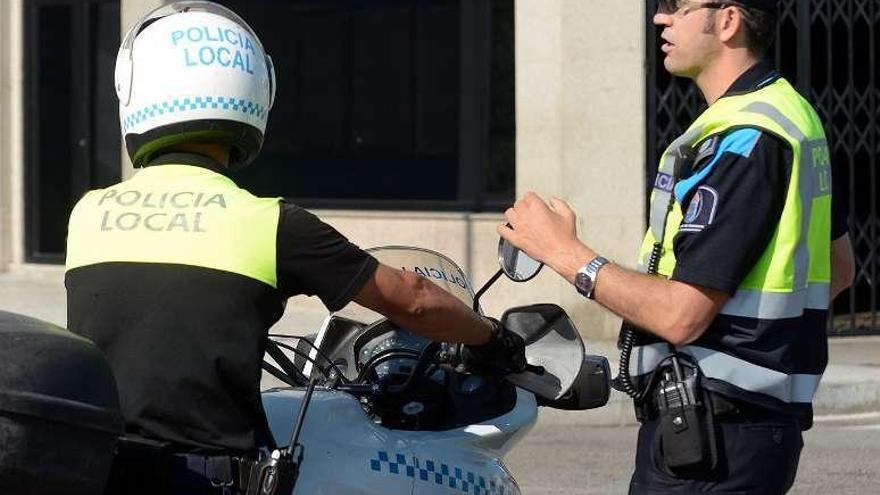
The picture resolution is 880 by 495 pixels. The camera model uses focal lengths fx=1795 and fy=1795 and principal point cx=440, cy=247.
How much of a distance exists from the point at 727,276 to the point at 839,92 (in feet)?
31.4

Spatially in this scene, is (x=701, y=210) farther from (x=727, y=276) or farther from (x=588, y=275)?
(x=588, y=275)

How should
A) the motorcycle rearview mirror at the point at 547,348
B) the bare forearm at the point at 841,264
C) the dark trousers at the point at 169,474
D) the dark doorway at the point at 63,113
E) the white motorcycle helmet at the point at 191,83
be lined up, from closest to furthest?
the dark trousers at the point at 169,474 → the white motorcycle helmet at the point at 191,83 → the motorcycle rearview mirror at the point at 547,348 → the bare forearm at the point at 841,264 → the dark doorway at the point at 63,113

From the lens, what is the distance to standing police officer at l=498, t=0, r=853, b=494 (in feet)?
10.7

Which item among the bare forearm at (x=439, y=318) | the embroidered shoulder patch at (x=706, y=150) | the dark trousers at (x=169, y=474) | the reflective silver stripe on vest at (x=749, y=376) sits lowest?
the dark trousers at (x=169, y=474)

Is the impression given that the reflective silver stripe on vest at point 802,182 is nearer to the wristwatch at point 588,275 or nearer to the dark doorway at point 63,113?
the wristwatch at point 588,275

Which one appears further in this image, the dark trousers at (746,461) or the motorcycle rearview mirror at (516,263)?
the motorcycle rearview mirror at (516,263)

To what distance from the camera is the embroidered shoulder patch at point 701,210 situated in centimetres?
325

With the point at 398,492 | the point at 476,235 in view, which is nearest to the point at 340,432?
the point at 398,492

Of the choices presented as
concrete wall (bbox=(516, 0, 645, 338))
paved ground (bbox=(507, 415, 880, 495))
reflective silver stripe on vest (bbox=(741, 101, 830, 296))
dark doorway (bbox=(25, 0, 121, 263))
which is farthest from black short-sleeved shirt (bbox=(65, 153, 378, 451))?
dark doorway (bbox=(25, 0, 121, 263))

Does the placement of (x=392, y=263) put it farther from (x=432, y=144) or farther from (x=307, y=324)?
(x=432, y=144)

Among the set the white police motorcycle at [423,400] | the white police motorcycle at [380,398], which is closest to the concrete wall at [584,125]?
the white police motorcycle at [380,398]

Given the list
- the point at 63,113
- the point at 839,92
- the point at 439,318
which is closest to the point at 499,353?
the point at 439,318

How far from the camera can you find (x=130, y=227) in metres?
3.17

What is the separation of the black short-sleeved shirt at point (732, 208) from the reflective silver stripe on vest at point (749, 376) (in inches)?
5.7
